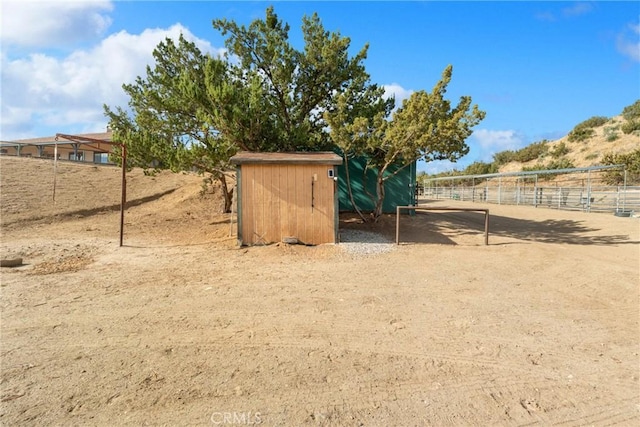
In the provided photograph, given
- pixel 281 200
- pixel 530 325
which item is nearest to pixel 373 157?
pixel 281 200

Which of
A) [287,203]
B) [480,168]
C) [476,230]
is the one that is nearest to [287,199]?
[287,203]

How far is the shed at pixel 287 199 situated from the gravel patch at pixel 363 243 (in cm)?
53

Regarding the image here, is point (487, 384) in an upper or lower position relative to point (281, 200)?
lower

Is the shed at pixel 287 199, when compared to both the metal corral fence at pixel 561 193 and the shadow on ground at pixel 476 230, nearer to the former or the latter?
the shadow on ground at pixel 476 230

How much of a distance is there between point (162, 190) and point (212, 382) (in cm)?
1702

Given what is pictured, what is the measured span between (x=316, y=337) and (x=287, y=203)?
18.3 feet

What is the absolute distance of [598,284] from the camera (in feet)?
20.3

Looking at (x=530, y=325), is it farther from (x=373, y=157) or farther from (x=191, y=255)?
(x=373, y=157)

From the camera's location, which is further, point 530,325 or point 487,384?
point 530,325

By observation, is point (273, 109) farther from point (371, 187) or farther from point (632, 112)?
point (632, 112)

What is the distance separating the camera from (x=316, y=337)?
12.4ft

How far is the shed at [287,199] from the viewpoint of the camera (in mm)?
8961

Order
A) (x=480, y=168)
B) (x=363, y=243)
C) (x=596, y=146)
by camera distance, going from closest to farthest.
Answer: (x=363, y=243), (x=596, y=146), (x=480, y=168)

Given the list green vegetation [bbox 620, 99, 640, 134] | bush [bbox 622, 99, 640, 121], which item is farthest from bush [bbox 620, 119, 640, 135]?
bush [bbox 622, 99, 640, 121]
